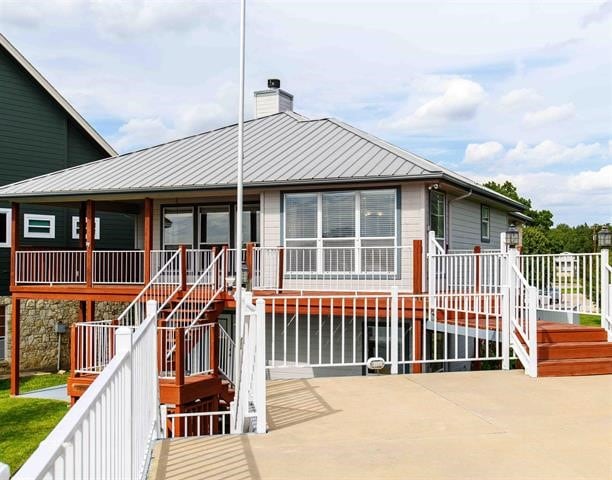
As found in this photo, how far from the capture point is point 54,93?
2272cm

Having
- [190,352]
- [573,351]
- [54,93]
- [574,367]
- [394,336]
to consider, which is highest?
[54,93]

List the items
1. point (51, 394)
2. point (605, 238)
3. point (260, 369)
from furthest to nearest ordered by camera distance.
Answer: point (51, 394) < point (605, 238) < point (260, 369)

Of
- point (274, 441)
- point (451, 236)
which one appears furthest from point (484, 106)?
point (274, 441)

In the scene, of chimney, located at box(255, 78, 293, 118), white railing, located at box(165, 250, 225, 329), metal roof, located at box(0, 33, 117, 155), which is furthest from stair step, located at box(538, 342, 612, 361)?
metal roof, located at box(0, 33, 117, 155)

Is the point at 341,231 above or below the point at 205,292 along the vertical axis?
above

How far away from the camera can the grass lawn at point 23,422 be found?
12.8m

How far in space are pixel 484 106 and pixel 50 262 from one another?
20.4 metres

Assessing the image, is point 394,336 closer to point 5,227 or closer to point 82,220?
point 82,220

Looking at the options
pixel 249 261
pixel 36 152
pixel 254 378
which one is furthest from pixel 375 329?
pixel 36 152

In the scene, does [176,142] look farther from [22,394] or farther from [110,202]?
[22,394]

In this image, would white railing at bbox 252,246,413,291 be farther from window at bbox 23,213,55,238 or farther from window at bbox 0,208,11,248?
window at bbox 23,213,55,238

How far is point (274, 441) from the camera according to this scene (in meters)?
5.81

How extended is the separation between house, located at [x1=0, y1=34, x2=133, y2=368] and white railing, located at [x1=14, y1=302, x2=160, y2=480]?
16.8 m

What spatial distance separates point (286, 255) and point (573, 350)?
830cm
